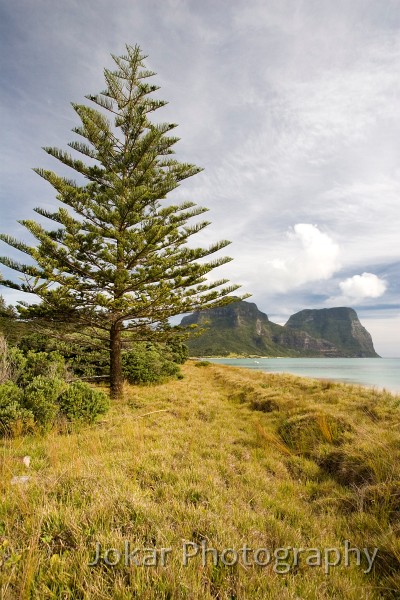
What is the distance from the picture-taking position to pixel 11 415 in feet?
19.1

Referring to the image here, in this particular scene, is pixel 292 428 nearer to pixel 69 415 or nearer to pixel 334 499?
pixel 334 499

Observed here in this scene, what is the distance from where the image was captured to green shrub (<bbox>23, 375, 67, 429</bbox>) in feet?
20.5

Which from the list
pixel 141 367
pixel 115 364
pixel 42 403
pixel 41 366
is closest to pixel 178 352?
pixel 141 367

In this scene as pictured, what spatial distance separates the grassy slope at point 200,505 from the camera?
205cm

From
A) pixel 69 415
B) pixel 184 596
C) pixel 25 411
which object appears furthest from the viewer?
pixel 69 415

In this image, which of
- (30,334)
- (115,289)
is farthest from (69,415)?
(30,334)

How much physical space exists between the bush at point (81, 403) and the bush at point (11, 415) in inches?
38.9

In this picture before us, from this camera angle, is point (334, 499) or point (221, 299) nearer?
point (334, 499)

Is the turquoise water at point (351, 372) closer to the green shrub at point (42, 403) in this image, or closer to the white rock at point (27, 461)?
the green shrub at point (42, 403)

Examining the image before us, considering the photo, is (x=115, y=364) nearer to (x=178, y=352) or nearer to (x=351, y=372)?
(x=178, y=352)

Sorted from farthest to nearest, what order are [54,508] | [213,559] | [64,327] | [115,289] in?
[64,327]
[115,289]
[54,508]
[213,559]

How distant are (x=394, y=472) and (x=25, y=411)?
690 cm

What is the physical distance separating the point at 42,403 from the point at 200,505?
4714 millimetres

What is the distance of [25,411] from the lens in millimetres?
5984
